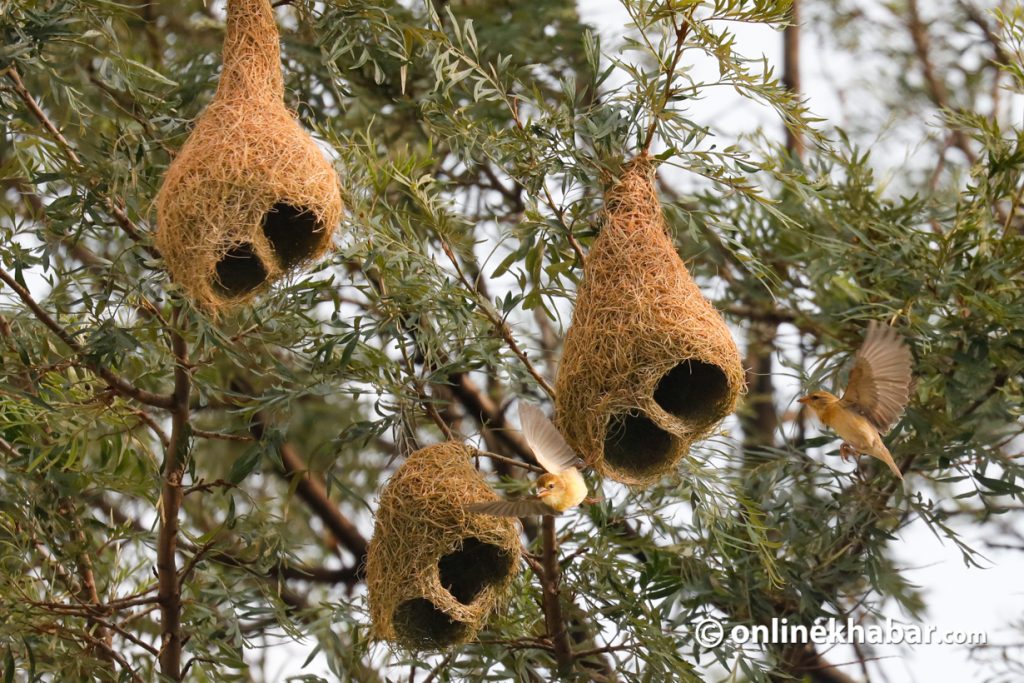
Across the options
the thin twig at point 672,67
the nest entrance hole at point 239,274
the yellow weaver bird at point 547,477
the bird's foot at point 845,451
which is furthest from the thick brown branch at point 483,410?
the thin twig at point 672,67

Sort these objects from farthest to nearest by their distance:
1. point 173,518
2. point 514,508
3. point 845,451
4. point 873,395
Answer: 1. point 845,451
2. point 173,518
3. point 873,395
4. point 514,508

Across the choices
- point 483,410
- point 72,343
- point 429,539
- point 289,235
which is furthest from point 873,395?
point 483,410

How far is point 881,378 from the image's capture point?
2.73m

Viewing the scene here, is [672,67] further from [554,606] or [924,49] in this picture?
[924,49]

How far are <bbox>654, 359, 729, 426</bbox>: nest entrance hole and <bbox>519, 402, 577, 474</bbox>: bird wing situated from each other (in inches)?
7.8

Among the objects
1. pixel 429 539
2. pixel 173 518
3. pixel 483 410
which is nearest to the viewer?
pixel 429 539

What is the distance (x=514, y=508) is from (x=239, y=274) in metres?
0.71

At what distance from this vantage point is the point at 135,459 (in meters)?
3.40

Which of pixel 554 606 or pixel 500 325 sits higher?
pixel 500 325

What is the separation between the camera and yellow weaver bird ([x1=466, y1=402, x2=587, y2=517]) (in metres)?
2.42

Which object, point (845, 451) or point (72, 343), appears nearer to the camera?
point (72, 343)

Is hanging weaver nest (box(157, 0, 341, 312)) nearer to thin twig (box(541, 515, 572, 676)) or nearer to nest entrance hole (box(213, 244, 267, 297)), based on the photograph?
Answer: nest entrance hole (box(213, 244, 267, 297))

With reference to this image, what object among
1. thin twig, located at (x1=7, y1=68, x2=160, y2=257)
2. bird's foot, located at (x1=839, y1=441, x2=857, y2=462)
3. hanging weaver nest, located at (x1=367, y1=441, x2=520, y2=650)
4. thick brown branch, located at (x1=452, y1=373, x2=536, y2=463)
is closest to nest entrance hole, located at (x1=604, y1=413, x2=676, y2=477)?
hanging weaver nest, located at (x1=367, y1=441, x2=520, y2=650)

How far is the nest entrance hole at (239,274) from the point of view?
103 inches
